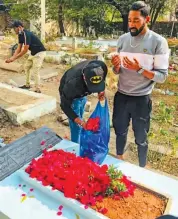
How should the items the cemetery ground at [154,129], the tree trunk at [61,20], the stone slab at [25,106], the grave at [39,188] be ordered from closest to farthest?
the grave at [39,188] → the cemetery ground at [154,129] → the stone slab at [25,106] → the tree trunk at [61,20]

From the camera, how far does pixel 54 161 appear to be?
2.51 metres

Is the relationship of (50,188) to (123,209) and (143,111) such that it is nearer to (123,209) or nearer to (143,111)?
(123,209)

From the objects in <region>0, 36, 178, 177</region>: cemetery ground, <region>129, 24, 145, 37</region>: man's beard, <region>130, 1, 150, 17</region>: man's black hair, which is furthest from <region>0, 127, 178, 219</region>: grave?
<region>130, 1, 150, 17</region>: man's black hair

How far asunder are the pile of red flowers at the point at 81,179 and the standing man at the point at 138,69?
67 centimetres

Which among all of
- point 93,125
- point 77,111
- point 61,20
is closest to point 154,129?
point 77,111

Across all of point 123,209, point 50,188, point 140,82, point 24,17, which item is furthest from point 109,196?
point 24,17

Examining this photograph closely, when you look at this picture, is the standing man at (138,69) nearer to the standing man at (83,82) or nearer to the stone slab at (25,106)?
the standing man at (83,82)

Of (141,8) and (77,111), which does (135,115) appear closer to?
(77,111)

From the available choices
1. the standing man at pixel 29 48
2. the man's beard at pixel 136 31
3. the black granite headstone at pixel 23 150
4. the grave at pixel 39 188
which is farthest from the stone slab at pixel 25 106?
the man's beard at pixel 136 31

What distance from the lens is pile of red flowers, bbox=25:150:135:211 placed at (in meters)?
2.20

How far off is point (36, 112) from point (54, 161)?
7.14 feet

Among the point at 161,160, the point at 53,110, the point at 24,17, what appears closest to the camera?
the point at 161,160

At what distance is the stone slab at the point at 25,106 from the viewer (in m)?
4.32

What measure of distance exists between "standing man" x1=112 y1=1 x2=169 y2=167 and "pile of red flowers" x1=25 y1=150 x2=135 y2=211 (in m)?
0.67
